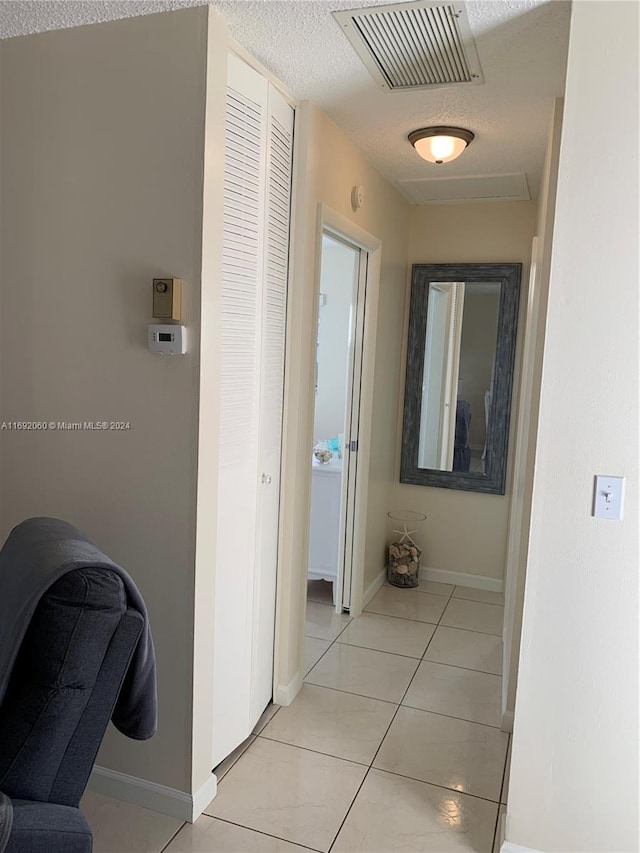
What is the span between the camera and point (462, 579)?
168 inches

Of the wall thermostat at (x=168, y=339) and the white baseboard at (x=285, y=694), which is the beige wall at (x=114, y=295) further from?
the white baseboard at (x=285, y=694)

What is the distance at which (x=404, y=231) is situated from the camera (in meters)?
4.08

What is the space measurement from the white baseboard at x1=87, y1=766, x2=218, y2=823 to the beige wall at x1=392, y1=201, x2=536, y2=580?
2.40 m

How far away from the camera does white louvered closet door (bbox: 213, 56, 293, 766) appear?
7.08 feet

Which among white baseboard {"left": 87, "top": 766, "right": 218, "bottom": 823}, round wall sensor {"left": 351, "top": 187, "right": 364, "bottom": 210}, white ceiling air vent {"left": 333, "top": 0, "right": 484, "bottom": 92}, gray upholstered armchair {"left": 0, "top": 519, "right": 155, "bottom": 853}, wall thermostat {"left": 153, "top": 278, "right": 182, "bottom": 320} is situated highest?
white ceiling air vent {"left": 333, "top": 0, "right": 484, "bottom": 92}

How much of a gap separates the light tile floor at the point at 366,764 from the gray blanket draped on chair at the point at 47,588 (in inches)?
24.8

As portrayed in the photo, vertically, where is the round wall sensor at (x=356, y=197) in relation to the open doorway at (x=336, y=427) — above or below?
above

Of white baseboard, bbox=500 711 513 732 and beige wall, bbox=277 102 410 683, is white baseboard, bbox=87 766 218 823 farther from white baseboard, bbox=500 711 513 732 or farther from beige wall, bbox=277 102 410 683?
white baseboard, bbox=500 711 513 732

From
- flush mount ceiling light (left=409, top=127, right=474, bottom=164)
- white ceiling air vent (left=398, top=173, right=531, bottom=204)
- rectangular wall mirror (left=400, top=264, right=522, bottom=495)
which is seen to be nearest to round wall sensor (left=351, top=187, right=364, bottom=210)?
flush mount ceiling light (left=409, top=127, right=474, bottom=164)

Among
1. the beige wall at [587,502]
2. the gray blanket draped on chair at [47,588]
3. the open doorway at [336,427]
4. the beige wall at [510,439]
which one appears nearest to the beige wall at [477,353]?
the beige wall at [510,439]

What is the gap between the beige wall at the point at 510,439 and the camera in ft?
13.0

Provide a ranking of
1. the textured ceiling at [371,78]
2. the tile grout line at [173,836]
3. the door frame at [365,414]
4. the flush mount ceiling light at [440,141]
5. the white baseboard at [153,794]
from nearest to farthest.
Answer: the textured ceiling at [371,78], the tile grout line at [173,836], the white baseboard at [153,794], the flush mount ceiling light at [440,141], the door frame at [365,414]

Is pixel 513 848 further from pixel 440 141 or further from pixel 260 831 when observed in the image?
pixel 440 141

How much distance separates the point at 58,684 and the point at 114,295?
1.13 meters
